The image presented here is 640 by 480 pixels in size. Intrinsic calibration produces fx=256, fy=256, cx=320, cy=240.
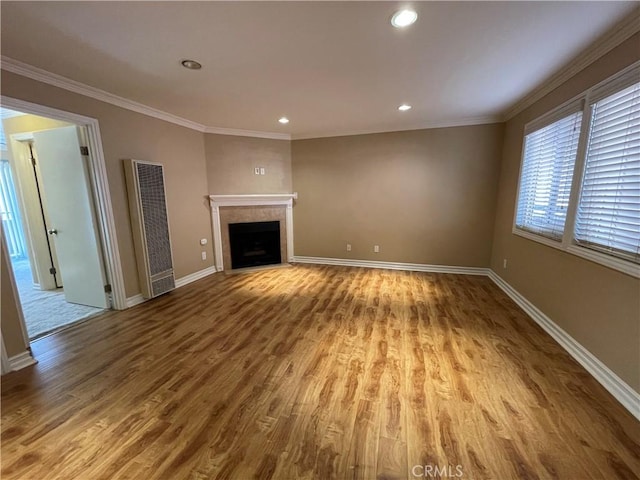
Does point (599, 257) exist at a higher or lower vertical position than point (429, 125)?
lower

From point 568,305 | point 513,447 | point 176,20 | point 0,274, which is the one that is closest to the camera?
point 513,447

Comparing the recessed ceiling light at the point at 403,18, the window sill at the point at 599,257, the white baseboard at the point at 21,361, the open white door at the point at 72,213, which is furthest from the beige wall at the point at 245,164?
the window sill at the point at 599,257

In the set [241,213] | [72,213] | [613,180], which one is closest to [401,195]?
[613,180]

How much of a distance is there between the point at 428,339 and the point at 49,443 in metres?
2.81

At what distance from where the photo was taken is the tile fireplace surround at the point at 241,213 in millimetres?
4668

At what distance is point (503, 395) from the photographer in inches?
70.4

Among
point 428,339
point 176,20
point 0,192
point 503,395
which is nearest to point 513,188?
point 428,339

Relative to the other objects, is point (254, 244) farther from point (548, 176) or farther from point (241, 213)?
point (548, 176)

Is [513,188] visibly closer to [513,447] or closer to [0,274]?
[513,447]

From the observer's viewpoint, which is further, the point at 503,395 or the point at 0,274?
the point at 0,274

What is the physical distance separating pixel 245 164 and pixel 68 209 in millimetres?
2579

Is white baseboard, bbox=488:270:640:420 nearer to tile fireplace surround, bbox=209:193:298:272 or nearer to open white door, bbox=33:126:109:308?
tile fireplace surround, bbox=209:193:298:272

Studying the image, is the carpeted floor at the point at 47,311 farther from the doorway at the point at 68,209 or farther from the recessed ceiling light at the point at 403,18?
the recessed ceiling light at the point at 403,18

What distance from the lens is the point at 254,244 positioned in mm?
5156
